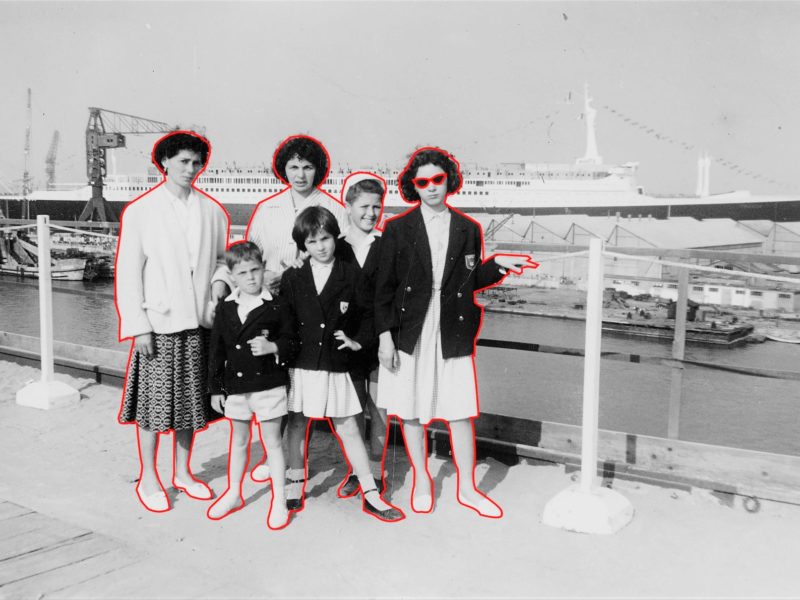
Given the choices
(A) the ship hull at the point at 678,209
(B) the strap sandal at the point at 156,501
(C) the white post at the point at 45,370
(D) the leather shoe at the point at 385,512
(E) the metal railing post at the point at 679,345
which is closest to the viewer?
(D) the leather shoe at the point at 385,512

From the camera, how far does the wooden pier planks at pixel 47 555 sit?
1.71m

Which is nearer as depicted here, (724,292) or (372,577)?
(372,577)

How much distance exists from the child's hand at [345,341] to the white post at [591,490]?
708 millimetres

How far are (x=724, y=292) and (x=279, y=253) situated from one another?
14.5 meters

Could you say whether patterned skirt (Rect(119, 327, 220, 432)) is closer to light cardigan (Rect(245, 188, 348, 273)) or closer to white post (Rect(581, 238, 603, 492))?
light cardigan (Rect(245, 188, 348, 273))

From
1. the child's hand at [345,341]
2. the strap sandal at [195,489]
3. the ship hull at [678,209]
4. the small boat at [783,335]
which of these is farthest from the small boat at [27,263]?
the ship hull at [678,209]

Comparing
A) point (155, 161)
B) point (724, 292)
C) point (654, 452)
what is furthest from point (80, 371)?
point (724, 292)

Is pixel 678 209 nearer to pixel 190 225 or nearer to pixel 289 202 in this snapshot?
pixel 289 202

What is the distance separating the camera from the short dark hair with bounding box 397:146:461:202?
2061 mm

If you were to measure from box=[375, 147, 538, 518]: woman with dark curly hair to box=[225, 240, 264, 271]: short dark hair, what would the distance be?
1.26 ft

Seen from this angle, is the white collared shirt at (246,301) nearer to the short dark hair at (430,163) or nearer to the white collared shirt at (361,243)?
the white collared shirt at (361,243)

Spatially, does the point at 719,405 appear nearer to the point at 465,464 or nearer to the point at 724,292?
the point at 724,292

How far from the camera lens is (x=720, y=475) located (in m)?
2.42

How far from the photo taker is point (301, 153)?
2256 millimetres
